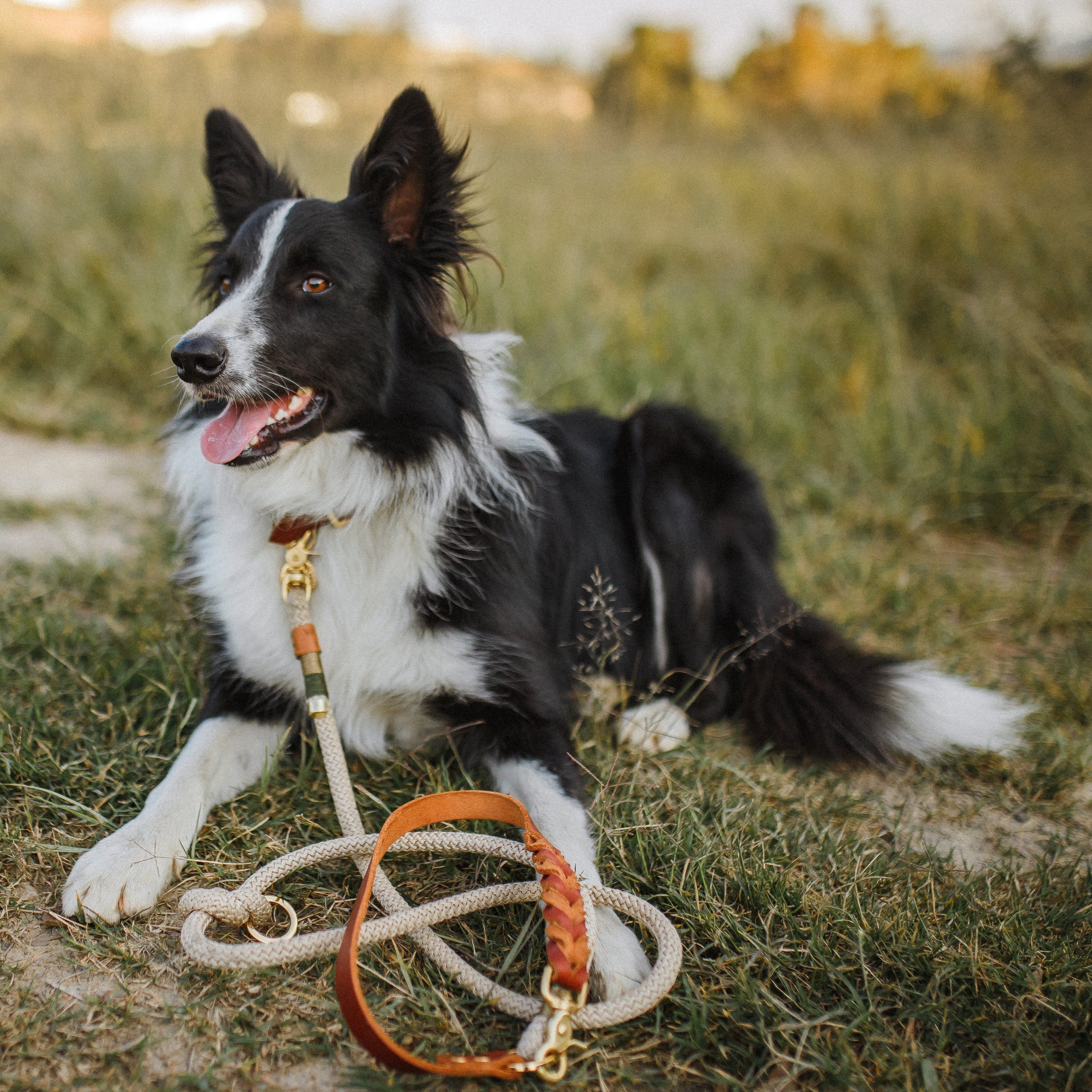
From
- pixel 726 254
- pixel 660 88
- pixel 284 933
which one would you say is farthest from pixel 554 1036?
pixel 660 88

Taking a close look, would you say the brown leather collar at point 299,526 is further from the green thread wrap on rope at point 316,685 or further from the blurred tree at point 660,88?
the blurred tree at point 660,88

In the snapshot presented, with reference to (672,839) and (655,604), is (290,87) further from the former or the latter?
(672,839)

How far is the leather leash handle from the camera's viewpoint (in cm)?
146

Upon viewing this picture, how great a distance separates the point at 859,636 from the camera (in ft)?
11.6

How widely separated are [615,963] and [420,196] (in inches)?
77.6

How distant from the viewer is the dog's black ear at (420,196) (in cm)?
228

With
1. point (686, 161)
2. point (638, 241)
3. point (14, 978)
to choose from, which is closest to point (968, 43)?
point (638, 241)

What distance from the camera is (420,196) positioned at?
7.73ft

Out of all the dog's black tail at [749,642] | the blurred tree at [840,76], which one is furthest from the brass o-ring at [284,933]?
the blurred tree at [840,76]

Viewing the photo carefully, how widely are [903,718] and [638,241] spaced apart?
603 cm

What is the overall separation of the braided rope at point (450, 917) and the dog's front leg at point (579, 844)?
0.05 meters

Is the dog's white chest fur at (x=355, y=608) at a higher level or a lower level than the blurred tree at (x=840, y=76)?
lower

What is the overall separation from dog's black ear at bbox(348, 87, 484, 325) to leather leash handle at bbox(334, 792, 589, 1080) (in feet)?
4.37

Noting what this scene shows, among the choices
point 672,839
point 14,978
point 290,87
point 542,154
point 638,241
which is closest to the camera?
point 14,978
